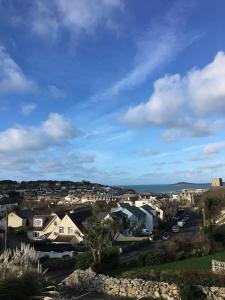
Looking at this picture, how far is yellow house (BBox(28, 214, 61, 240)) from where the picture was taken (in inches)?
2547

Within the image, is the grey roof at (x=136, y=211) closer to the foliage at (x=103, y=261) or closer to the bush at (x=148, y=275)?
the foliage at (x=103, y=261)

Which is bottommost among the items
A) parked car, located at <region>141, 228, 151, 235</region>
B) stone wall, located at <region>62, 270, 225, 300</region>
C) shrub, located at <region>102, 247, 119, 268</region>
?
stone wall, located at <region>62, 270, 225, 300</region>

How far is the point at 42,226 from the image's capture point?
221 feet

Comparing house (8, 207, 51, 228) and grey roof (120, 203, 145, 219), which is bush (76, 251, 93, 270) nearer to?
house (8, 207, 51, 228)

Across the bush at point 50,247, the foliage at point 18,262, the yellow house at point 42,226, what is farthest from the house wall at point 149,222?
the foliage at point 18,262

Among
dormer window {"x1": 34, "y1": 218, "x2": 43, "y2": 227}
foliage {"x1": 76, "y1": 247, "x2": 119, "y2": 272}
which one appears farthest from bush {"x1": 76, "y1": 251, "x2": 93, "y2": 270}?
dormer window {"x1": 34, "y1": 218, "x2": 43, "y2": 227}

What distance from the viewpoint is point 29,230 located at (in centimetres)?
6700

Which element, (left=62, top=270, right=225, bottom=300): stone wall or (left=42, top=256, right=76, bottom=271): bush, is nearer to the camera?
(left=62, top=270, right=225, bottom=300): stone wall

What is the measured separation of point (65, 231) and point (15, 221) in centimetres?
1396

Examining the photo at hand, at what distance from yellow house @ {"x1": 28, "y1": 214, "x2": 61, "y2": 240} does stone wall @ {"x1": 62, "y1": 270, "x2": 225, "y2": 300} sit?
39.5 meters

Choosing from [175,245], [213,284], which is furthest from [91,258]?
[213,284]

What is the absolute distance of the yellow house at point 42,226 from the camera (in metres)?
64.7

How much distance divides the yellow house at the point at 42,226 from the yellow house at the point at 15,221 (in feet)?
8.49

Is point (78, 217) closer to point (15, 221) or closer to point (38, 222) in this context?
point (38, 222)
